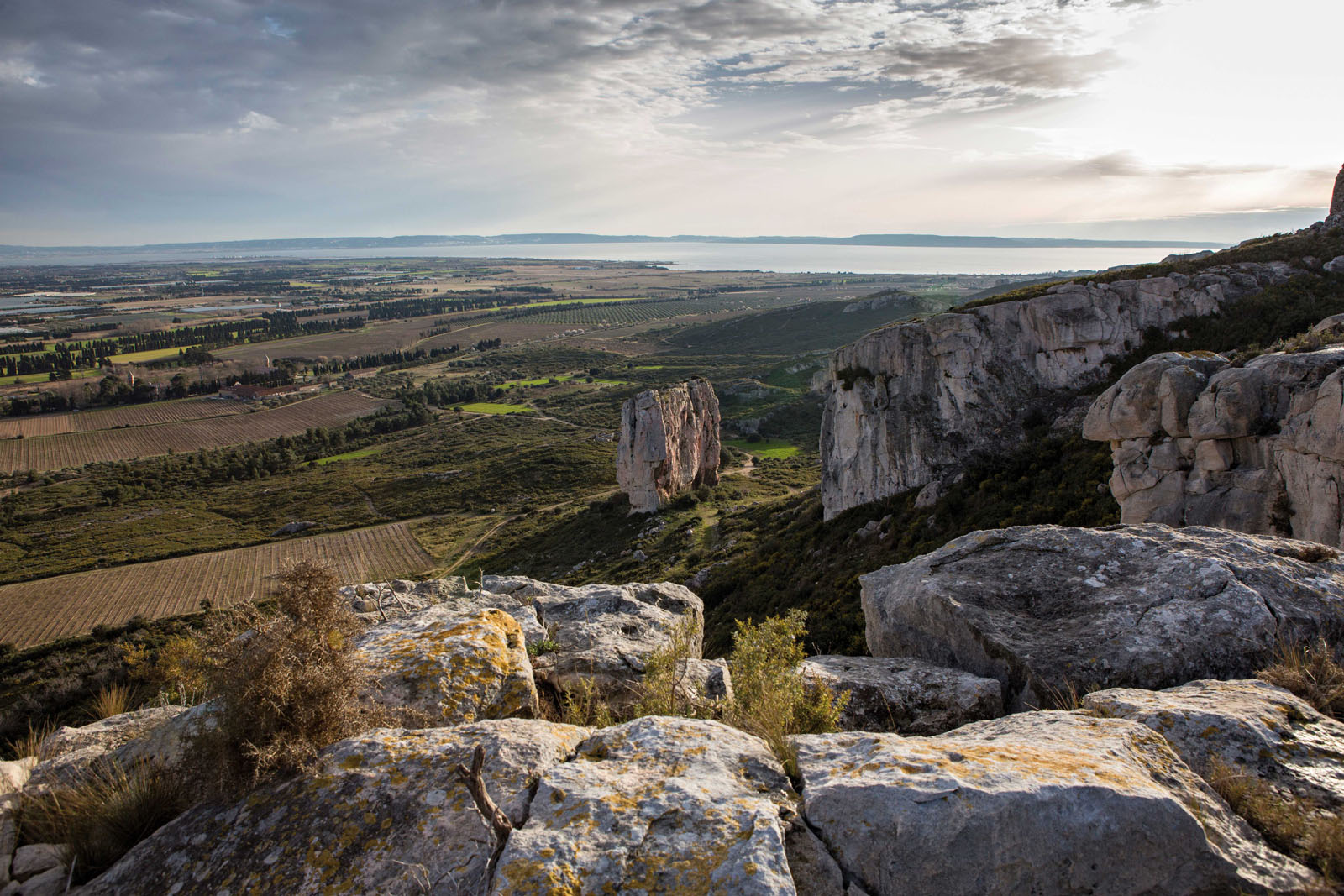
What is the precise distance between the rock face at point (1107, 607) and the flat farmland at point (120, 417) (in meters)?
146

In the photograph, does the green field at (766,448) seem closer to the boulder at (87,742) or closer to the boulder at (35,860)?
the boulder at (87,742)

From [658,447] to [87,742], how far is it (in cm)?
4800

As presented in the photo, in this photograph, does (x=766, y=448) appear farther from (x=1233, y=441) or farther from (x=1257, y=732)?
(x=1257, y=732)

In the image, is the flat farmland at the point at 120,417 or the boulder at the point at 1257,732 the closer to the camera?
the boulder at the point at 1257,732

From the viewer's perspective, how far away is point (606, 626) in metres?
9.90

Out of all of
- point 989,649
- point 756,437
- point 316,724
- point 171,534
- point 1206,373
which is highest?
point 1206,373

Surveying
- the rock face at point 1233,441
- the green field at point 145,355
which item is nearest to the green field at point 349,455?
the rock face at point 1233,441

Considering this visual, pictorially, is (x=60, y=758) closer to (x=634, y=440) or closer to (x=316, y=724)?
(x=316, y=724)

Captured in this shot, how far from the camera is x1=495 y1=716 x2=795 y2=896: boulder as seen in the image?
3975 millimetres

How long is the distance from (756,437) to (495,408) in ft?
194

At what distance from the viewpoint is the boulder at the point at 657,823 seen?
3975 mm

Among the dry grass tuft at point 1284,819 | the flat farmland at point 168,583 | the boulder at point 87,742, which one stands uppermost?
the dry grass tuft at point 1284,819

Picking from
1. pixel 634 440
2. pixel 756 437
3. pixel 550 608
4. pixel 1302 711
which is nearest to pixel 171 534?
pixel 634 440

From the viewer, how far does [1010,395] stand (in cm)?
2988
